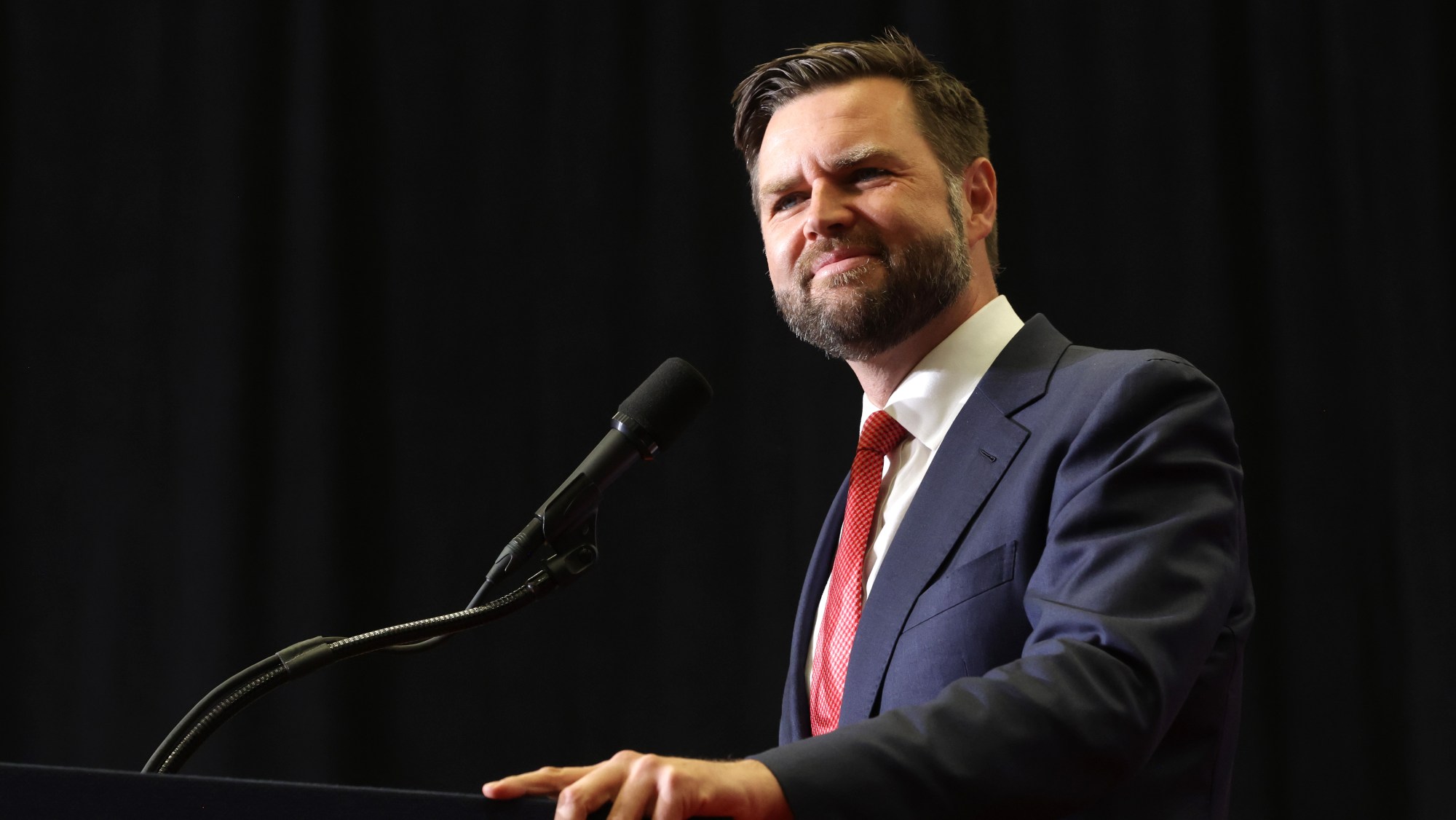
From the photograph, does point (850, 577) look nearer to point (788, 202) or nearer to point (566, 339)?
point (788, 202)

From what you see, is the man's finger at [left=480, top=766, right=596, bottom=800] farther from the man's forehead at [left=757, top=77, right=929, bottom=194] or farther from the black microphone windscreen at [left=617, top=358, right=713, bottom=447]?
the man's forehead at [left=757, top=77, right=929, bottom=194]

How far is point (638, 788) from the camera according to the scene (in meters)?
0.68

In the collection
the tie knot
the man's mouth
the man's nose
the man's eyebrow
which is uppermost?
the man's eyebrow

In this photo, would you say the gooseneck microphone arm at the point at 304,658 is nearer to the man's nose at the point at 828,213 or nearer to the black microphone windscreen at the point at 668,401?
the black microphone windscreen at the point at 668,401

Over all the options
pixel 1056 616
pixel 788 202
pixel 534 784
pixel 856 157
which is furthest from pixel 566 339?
pixel 534 784

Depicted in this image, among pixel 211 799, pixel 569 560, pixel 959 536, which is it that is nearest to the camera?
pixel 211 799

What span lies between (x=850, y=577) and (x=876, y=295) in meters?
0.38

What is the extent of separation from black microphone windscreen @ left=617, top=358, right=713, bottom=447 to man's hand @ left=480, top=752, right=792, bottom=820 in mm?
513

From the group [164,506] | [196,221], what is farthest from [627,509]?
[196,221]

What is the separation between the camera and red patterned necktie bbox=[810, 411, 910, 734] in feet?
4.65

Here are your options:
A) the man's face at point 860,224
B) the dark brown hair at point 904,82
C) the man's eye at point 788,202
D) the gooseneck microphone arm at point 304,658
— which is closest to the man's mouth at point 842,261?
the man's face at point 860,224

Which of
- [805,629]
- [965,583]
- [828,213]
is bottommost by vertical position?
[805,629]

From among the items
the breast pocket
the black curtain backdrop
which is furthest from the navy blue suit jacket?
the black curtain backdrop

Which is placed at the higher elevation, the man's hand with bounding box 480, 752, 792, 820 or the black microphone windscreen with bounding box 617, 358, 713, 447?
the black microphone windscreen with bounding box 617, 358, 713, 447
